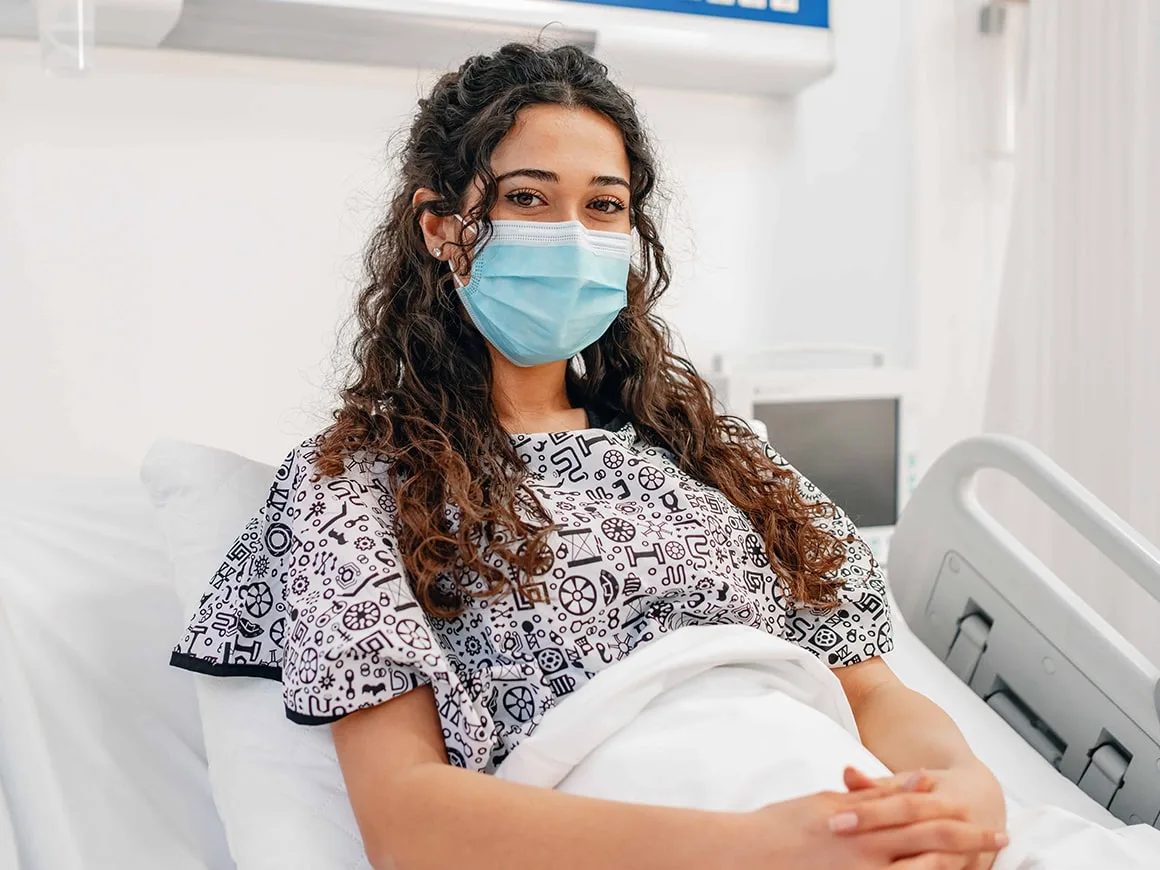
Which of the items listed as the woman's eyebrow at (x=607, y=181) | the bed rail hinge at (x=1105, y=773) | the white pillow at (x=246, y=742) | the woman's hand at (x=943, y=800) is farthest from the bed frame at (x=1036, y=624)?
the white pillow at (x=246, y=742)

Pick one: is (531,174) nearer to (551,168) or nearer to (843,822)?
(551,168)

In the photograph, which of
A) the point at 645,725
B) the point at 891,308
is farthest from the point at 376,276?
the point at 891,308

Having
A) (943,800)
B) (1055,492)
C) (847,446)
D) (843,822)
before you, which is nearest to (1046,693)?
(1055,492)

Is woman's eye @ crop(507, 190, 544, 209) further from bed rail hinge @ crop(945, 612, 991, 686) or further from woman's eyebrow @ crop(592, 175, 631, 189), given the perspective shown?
bed rail hinge @ crop(945, 612, 991, 686)

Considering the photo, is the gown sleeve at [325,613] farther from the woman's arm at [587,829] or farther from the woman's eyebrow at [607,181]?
the woman's eyebrow at [607,181]

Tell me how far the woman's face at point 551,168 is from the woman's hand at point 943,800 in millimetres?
721

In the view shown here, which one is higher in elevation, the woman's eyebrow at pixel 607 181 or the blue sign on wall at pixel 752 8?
the blue sign on wall at pixel 752 8

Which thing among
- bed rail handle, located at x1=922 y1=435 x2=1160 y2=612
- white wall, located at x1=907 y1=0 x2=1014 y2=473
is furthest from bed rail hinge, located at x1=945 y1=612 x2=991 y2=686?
white wall, located at x1=907 y1=0 x2=1014 y2=473

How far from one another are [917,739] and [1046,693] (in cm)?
48

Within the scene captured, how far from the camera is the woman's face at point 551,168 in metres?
1.30

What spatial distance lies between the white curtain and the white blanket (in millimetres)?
1369

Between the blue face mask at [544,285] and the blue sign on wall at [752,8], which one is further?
the blue sign on wall at [752,8]

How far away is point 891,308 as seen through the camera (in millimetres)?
2982

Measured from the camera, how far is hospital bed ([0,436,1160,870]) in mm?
1237
